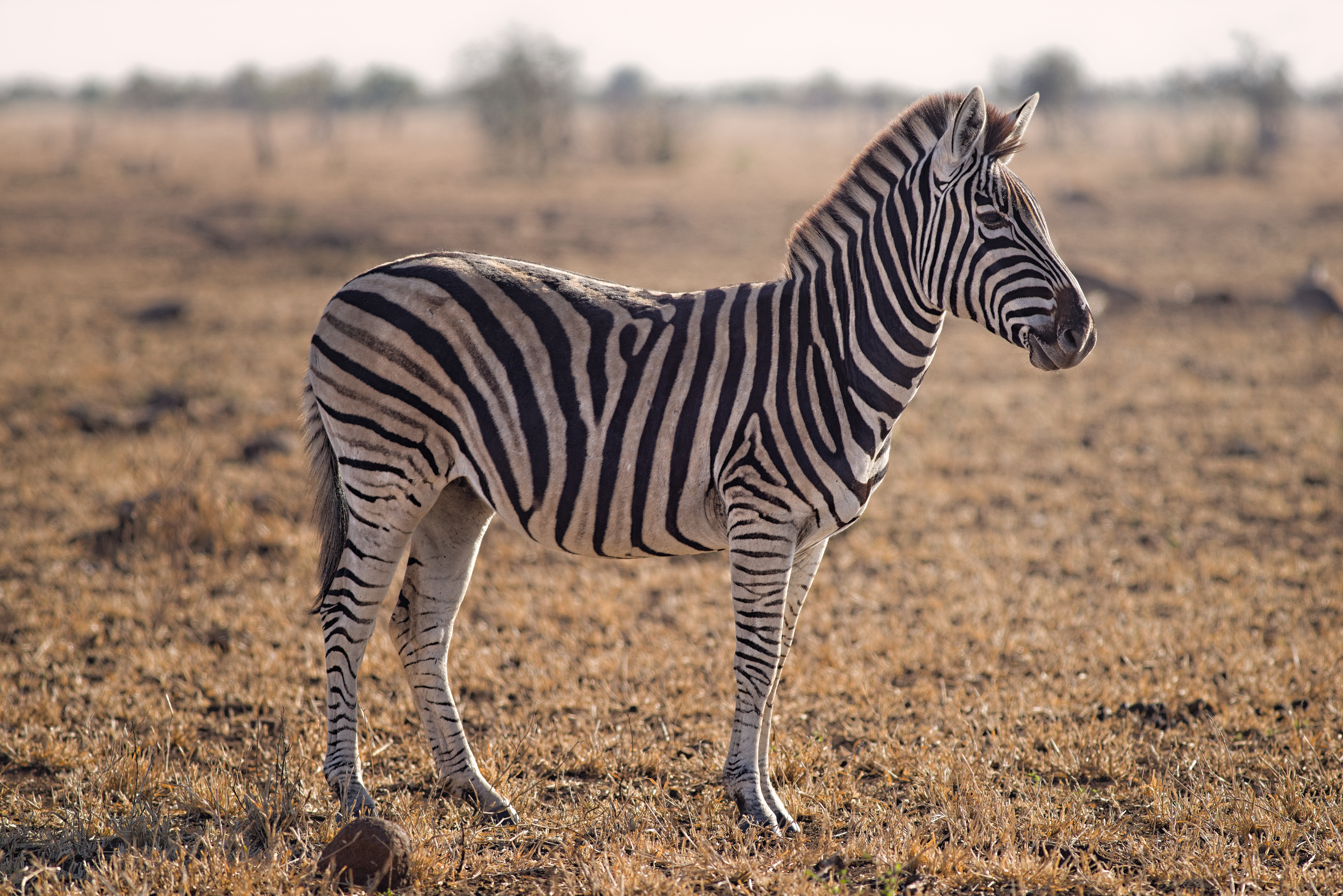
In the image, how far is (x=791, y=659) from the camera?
576cm

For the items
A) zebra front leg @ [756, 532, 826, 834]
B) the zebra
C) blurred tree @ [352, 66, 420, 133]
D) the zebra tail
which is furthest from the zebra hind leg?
blurred tree @ [352, 66, 420, 133]

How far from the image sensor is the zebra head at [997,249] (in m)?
3.55

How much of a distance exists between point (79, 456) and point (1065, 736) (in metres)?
8.28

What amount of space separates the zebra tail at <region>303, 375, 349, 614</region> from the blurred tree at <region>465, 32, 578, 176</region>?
30539 millimetres

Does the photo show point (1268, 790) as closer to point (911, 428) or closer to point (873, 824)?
point (873, 824)

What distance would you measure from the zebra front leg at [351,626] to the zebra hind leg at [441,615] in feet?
0.62

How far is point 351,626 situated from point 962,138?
307 centimetres

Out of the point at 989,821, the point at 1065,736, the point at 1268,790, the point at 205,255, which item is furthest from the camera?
the point at 205,255

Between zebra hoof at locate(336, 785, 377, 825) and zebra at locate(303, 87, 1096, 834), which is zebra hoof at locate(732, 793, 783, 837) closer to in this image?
zebra at locate(303, 87, 1096, 834)

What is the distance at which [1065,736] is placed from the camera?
4707 mm

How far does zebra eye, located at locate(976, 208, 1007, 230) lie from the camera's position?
144 inches

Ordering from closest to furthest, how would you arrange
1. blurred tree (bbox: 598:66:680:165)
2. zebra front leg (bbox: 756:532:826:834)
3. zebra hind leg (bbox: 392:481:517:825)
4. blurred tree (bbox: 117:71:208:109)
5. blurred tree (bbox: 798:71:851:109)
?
zebra front leg (bbox: 756:532:826:834) → zebra hind leg (bbox: 392:481:517:825) → blurred tree (bbox: 598:66:680:165) → blurred tree (bbox: 117:71:208:109) → blurred tree (bbox: 798:71:851:109)

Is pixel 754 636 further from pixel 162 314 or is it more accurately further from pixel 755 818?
pixel 162 314

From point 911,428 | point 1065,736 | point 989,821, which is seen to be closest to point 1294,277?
point 911,428
